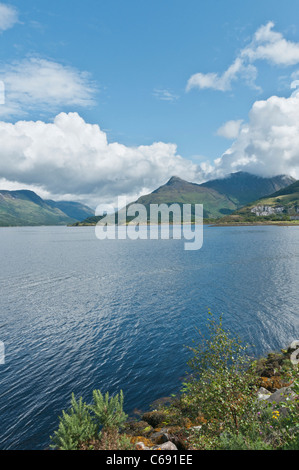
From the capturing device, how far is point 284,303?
5912 cm

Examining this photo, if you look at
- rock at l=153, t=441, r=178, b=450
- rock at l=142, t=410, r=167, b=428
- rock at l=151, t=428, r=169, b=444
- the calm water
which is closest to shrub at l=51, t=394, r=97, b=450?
rock at l=153, t=441, r=178, b=450

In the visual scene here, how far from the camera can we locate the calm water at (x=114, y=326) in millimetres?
30047

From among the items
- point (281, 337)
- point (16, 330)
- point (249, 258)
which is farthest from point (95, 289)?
point (249, 258)

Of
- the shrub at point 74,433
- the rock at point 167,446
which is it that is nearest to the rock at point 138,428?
the rock at point 167,446

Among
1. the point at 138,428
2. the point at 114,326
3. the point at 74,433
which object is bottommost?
the point at 114,326

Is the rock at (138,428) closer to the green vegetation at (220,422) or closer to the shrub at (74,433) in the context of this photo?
the green vegetation at (220,422)

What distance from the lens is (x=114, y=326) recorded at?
49094 mm

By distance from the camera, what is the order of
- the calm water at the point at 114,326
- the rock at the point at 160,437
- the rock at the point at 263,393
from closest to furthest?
the rock at the point at 160,437, the rock at the point at 263,393, the calm water at the point at 114,326

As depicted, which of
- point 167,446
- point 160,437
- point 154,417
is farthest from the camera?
point 154,417

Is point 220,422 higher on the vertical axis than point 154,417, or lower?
higher

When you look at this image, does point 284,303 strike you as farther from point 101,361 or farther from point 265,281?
point 101,361

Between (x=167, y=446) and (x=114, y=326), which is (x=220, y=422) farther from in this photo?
(x=114, y=326)

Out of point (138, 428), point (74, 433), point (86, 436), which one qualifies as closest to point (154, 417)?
point (138, 428)
